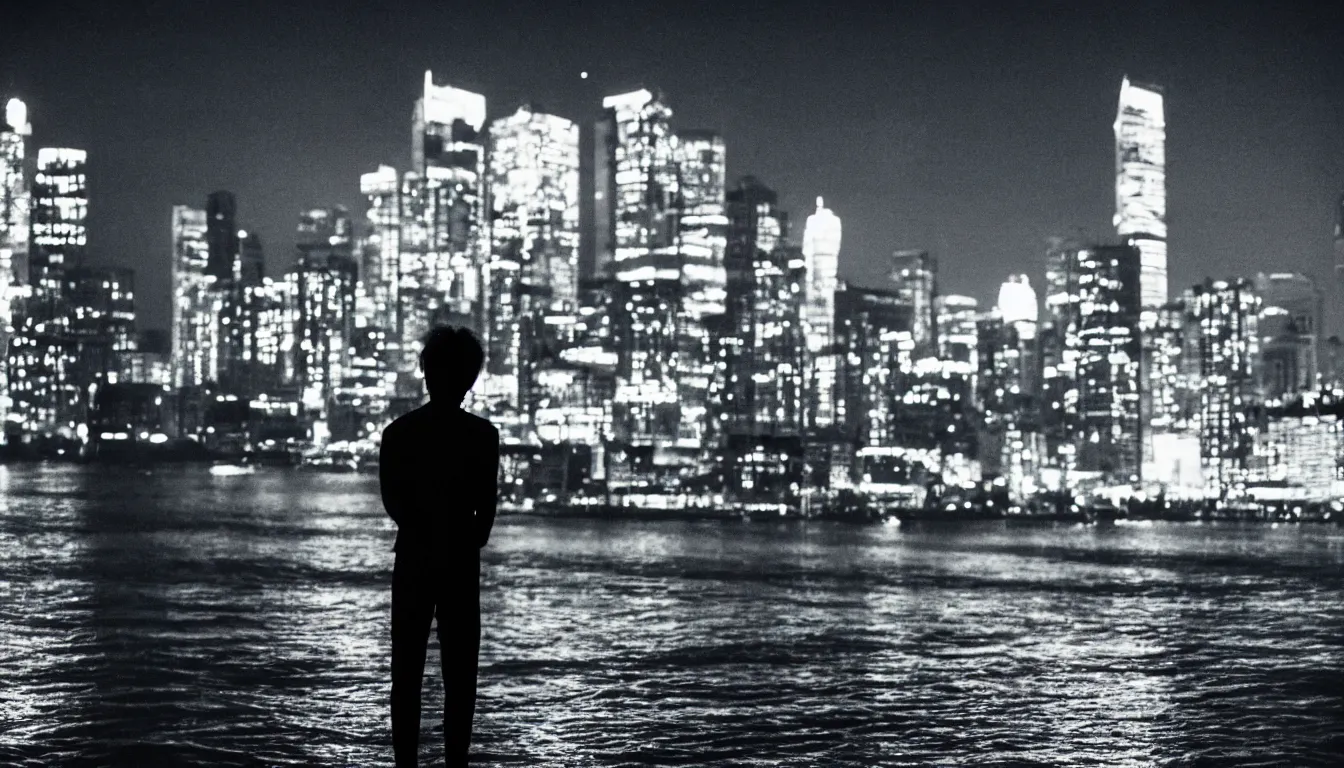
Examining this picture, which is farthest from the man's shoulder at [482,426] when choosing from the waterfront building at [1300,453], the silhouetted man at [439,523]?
the waterfront building at [1300,453]

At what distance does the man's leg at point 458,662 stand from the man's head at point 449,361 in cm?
74

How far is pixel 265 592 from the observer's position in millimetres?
20516

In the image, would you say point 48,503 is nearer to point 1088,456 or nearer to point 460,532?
point 460,532

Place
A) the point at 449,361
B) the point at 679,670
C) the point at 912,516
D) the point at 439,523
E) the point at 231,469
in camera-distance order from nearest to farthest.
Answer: the point at 439,523 → the point at 449,361 → the point at 679,670 → the point at 912,516 → the point at 231,469

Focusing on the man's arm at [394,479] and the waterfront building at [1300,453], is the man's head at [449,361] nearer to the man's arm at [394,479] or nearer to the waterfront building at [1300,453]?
the man's arm at [394,479]

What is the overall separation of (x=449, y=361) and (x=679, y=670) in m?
6.50

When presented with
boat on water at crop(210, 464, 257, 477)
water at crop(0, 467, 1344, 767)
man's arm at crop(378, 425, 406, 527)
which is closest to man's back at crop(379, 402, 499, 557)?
man's arm at crop(378, 425, 406, 527)

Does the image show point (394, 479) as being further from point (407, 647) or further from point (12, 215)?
point (12, 215)

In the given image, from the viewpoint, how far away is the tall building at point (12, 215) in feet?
602

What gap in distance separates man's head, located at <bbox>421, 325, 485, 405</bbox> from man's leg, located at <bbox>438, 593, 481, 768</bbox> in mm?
742

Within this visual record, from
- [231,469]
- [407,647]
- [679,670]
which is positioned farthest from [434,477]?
[231,469]

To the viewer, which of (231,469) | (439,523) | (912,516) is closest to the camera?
(439,523)

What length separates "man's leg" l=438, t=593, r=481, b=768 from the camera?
5.08 meters

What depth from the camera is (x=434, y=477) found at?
5.08 metres
